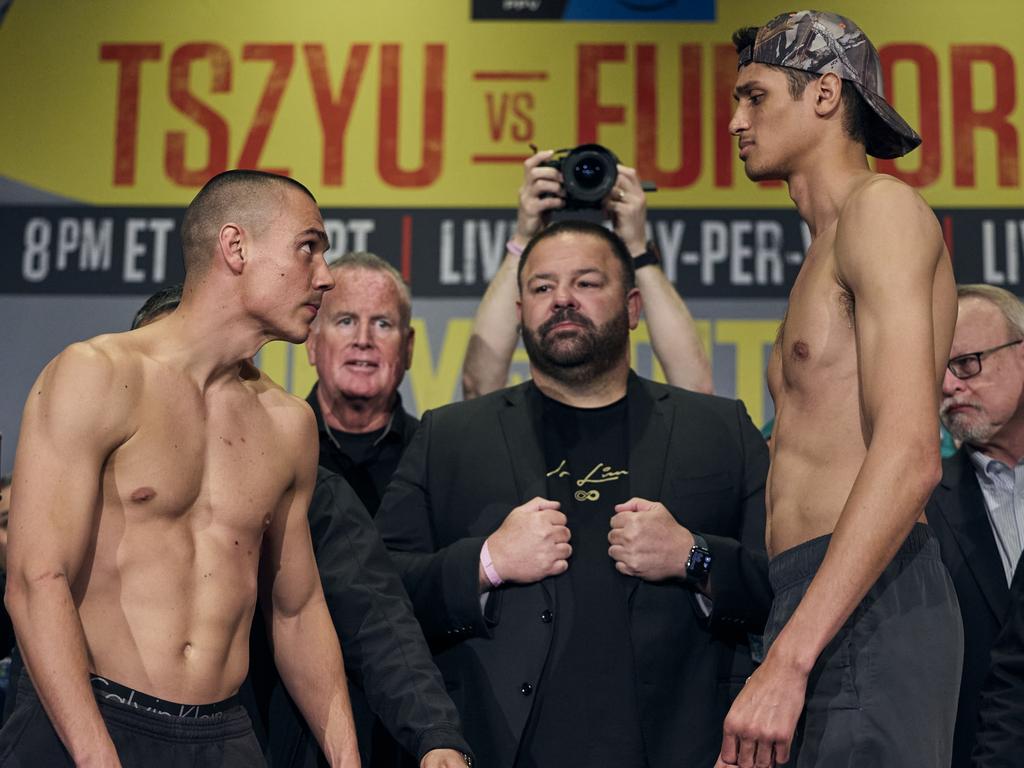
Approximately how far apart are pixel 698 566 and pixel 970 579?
26.5 inches

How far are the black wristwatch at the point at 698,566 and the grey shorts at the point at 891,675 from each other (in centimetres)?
64

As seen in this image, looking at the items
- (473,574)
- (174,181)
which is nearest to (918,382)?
(473,574)

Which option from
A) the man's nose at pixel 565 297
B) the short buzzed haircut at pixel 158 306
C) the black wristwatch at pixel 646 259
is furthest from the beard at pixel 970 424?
the short buzzed haircut at pixel 158 306

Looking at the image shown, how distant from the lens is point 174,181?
14.5ft

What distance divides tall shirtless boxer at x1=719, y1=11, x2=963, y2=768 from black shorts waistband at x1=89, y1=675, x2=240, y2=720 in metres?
0.78

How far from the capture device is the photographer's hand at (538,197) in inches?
126

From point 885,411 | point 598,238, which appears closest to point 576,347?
point 598,238

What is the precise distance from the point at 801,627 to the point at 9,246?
3463 millimetres

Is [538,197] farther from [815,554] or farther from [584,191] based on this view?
[815,554]

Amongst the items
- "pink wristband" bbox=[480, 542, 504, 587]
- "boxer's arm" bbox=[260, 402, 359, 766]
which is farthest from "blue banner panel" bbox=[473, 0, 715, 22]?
"boxer's arm" bbox=[260, 402, 359, 766]

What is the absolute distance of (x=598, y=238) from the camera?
293cm

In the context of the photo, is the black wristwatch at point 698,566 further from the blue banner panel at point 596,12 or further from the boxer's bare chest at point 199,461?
the blue banner panel at point 596,12

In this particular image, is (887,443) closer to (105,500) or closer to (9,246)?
(105,500)

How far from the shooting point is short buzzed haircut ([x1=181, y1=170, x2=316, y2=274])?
2135 millimetres
